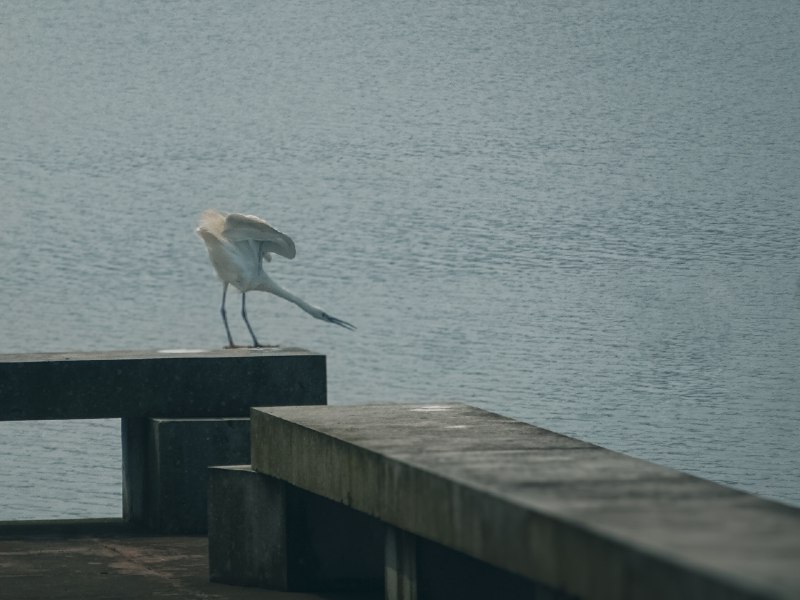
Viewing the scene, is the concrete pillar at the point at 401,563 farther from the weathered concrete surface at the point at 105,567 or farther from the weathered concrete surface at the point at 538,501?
the weathered concrete surface at the point at 105,567

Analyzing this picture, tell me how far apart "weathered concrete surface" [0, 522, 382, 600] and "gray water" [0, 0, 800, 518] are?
11.8 ft

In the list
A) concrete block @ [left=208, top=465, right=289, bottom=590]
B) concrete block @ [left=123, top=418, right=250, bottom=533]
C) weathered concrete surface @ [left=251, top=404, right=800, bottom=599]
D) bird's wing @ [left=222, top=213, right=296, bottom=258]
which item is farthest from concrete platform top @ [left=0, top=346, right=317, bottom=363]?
weathered concrete surface @ [left=251, top=404, right=800, bottom=599]

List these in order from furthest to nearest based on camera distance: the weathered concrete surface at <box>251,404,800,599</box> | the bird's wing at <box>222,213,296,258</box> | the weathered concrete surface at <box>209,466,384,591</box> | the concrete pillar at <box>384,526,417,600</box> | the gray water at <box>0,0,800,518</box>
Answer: the gray water at <box>0,0,800,518</box> < the bird's wing at <box>222,213,296,258</box> < the weathered concrete surface at <box>209,466,384,591</box> < the concrete pillar at <box>384,526,417,600</box> < the weathered concrete surface at <box>251,404,800,599</box>

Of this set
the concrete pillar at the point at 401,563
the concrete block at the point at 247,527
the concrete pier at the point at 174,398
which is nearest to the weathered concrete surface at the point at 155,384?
the concrete pier at the point at 174,398

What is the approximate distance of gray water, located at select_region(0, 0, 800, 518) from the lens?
1900cm

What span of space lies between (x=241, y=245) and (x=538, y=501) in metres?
7.36

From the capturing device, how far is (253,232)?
13.2 metres

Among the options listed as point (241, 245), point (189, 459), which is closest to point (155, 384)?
point (189, 459)

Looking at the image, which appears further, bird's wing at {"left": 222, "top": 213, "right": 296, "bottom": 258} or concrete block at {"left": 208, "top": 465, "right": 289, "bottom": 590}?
bird's wing at {"left": 222, "top": 213, "right": 296, "bottom": 258}

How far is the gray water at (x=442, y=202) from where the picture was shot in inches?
748

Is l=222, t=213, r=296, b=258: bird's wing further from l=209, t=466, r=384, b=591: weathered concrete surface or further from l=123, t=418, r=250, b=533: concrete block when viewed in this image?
l=209, t=466, r=384, b=591: weathered concrete surface

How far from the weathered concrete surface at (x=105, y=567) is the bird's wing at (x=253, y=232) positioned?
253cm

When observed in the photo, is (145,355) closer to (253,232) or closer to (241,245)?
(253,232)

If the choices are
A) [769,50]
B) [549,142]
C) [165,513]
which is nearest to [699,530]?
[165,513]
